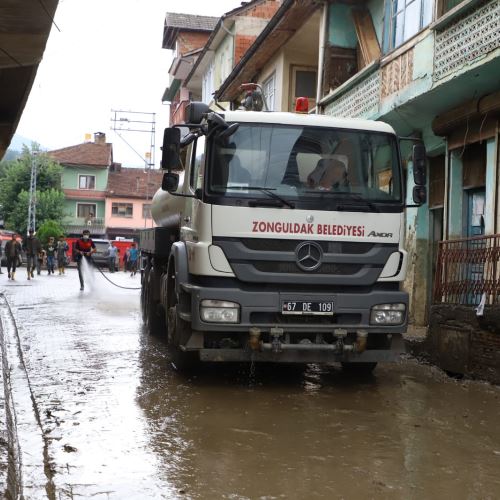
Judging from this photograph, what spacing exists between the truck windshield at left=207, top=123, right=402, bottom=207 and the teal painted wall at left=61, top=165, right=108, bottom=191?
199ft

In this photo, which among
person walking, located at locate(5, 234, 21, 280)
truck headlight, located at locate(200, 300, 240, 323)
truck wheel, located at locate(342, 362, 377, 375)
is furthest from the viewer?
person walking, located at locate(5, 234, 21, 280)

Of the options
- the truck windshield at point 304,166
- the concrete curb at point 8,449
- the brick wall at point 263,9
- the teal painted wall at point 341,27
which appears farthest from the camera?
the brick wall at point 263,9

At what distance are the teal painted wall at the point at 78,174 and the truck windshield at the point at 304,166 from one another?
60.7 meters

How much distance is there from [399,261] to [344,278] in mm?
686

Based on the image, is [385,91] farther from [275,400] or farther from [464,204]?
[275,400]

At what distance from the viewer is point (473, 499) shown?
4223 mm

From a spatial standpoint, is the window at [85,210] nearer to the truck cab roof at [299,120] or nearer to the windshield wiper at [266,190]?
A: the truck cab roof at [299,120]

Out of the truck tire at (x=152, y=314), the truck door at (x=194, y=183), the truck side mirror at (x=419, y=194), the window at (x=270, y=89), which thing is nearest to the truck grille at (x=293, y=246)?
the truck door at (x=194, y=183)

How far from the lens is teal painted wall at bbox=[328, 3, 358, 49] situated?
16688 mm

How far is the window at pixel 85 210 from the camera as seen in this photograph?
65750 mm

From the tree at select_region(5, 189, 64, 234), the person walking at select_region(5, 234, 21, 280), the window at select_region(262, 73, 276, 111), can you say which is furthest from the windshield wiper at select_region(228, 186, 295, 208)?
the tree at select_region(5, 189, 64, 234)

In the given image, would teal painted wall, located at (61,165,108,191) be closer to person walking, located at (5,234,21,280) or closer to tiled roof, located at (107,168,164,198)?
tiled roof, located at (107,168,164,198)

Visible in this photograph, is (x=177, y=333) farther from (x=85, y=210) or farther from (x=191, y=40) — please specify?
(x=85, y=210)

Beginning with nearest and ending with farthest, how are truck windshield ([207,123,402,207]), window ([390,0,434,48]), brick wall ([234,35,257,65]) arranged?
truck windshield ([207,123,402,207]) → window ([390,0,434,48]) → brick wall ([234,35,257,65])
